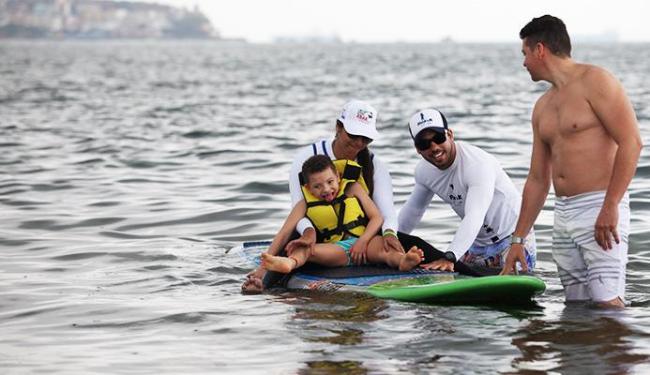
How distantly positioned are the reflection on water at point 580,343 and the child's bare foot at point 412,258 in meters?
1.07

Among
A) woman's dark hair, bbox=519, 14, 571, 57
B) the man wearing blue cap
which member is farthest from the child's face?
woman's dark hair, bbox=519, 14, 571, 57

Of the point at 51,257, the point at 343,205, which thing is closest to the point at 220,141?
the point at 51,257

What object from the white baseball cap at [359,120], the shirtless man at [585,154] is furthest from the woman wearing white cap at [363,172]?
the shirtless man at [585,154]

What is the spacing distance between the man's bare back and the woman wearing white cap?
5.93 ft

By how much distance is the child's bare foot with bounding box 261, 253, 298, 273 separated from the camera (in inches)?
347

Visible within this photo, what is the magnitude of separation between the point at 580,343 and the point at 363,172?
261 centimetres

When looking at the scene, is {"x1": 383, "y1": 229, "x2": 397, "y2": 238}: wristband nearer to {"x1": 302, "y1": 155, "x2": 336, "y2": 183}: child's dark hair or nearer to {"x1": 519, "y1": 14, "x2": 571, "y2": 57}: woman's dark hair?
{"x1": 302, "y1": 155, "x2": 336, "y2": 183}: child's dark hair

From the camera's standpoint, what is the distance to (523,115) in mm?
28938

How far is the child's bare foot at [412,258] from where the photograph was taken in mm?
8680

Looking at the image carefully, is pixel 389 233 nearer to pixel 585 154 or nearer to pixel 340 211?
pixel 340 211

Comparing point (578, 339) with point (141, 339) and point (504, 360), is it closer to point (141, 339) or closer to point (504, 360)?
point (504, 360)

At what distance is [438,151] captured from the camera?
28.7ft

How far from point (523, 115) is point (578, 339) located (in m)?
22.0

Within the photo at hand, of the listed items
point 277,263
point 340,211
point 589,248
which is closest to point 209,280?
point 277,263
